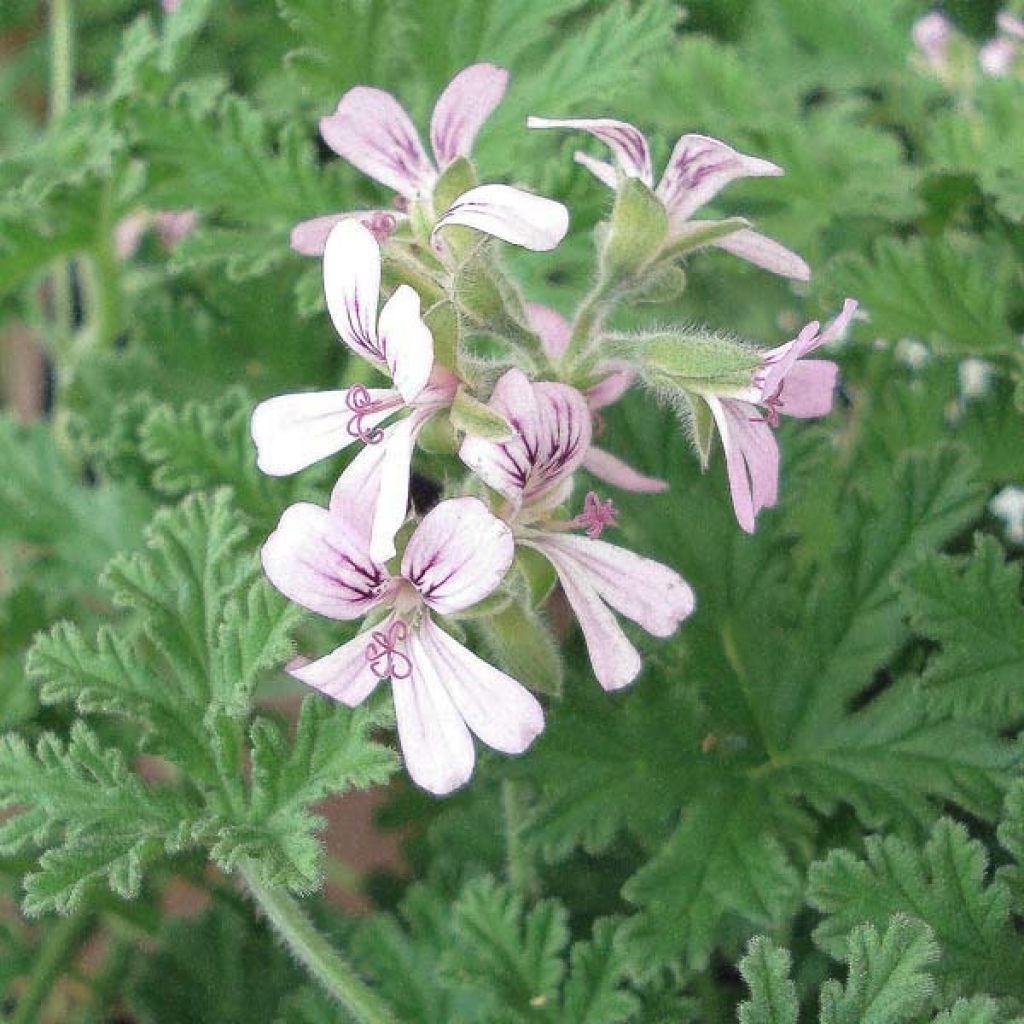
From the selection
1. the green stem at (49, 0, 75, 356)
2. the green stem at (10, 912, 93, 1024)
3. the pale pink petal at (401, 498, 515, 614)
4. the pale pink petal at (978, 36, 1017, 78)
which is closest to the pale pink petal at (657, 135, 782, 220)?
the pale pink petal at (401, 498, 515, 614)

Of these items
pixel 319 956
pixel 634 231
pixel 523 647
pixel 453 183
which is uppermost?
pixel 453 183

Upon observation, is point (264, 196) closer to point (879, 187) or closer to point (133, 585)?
point (133, 585)

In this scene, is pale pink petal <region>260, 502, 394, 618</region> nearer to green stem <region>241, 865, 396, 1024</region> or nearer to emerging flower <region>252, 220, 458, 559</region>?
emerging flower <region>252, 220, 458, 559</region>

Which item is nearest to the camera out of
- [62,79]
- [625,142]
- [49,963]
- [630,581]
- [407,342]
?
[407,342]

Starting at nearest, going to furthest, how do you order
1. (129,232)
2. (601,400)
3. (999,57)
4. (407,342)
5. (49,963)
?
(407,342) → (601,400) → (49,963) → (999,57) → (129,232)

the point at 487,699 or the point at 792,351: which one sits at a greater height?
the point at 792,351

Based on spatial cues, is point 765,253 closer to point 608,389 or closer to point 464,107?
point 608,389

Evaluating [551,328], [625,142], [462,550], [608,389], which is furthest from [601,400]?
[462,550]

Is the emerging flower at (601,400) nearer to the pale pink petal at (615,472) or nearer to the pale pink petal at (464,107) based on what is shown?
the pale pink petal at (615,472)
